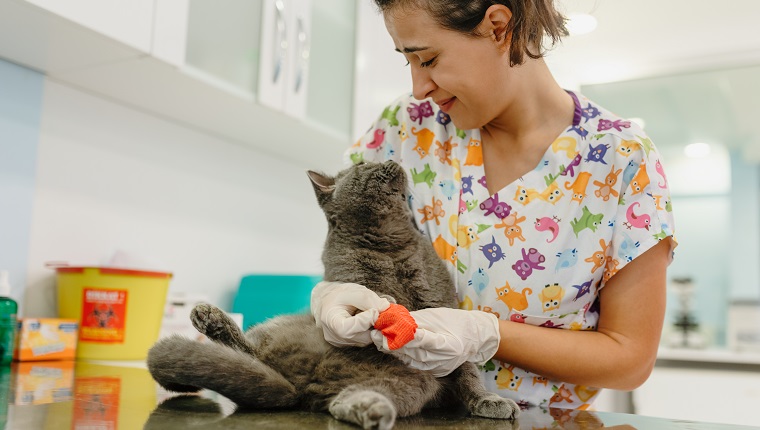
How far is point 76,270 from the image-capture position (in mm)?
1544

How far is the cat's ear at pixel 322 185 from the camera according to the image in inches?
43.1

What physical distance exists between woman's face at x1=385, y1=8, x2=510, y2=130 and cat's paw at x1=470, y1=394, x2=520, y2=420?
0.52 metres

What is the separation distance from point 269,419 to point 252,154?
5.36 ft

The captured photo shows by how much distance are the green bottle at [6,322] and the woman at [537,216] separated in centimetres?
80

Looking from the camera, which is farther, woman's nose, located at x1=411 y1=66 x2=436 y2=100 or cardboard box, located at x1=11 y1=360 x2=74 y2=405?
woman's nose, located at x1=411 y1=66 x2=436 y2=100

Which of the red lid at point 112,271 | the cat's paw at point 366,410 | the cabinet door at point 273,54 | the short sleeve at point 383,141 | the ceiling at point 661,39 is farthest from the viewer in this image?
the ceiling at point 661,39

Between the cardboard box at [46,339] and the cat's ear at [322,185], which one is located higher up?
the cat's ear at [322,185]

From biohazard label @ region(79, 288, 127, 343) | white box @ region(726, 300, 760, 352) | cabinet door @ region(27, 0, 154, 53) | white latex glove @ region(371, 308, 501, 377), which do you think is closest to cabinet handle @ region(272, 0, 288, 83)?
cabinet door @ region(27, 0, 154, 53)

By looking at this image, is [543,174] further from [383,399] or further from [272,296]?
[272,296]

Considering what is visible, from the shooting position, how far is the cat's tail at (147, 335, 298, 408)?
76 centimetres

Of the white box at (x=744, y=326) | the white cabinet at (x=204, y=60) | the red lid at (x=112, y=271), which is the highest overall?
the white cabinet at (x=204, y=60)

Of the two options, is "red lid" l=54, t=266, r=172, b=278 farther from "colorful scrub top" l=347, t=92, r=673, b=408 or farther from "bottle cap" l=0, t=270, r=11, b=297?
"colorful scrub top" l=347, t=92, r=673, b=408

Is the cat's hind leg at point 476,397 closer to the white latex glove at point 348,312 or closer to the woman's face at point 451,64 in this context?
the white latex glove at point 348,312

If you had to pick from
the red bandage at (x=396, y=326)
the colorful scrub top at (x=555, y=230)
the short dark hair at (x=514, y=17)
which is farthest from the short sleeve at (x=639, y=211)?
the red bandage at (x=396, y=326)
